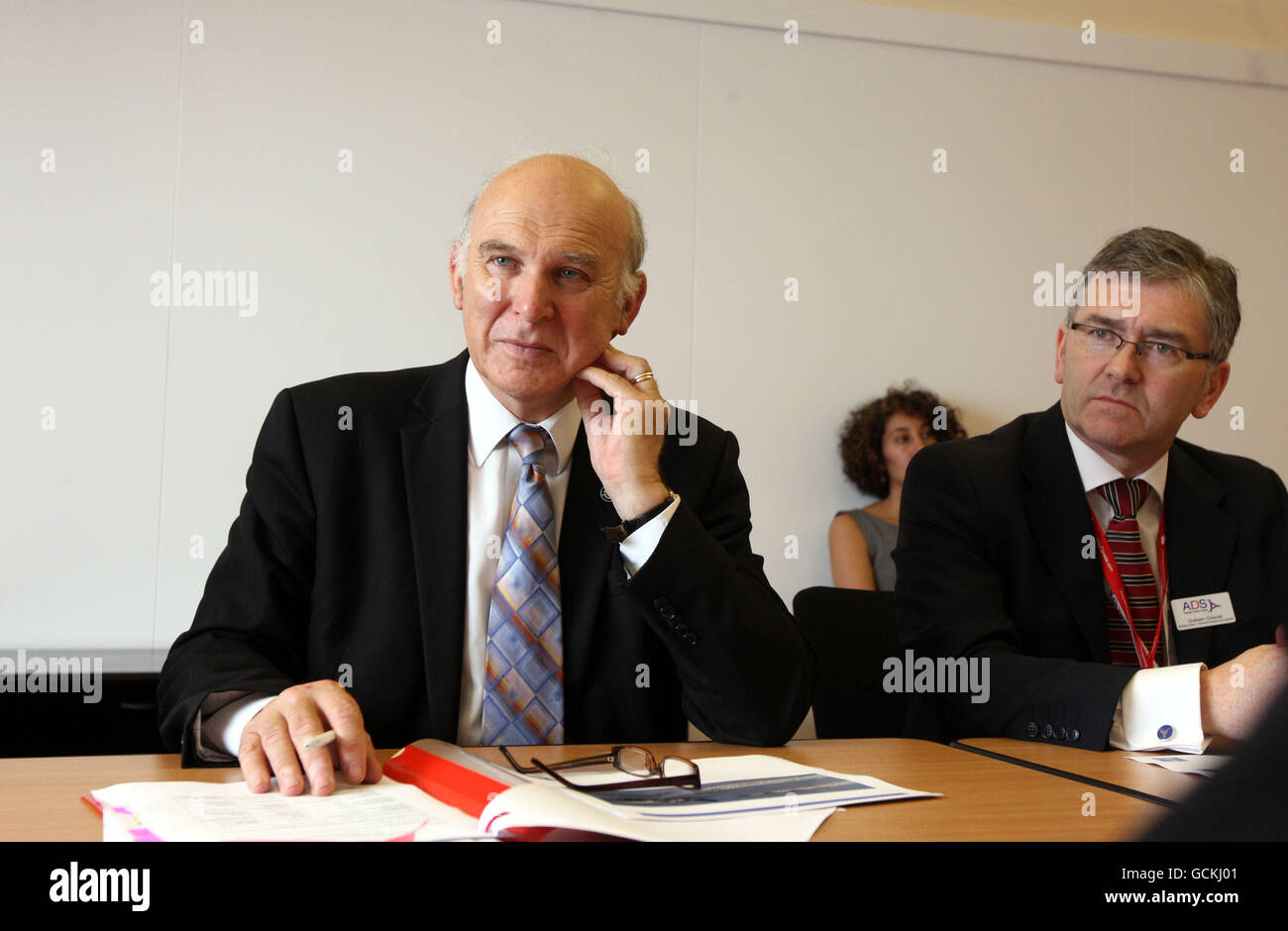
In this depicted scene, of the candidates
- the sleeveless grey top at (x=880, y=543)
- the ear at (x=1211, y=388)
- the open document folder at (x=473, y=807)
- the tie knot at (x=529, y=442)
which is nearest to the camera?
the open document folder at (x=473, y=807)

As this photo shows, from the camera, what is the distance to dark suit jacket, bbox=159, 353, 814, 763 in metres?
1.80

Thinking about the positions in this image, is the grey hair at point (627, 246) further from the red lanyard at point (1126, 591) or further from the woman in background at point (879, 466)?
the woman in background at point (879, 466)

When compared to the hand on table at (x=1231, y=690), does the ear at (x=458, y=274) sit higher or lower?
higher

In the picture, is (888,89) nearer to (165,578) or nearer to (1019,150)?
(1019,150)

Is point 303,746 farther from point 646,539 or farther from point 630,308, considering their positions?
point 630,308

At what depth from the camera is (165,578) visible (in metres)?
4.39

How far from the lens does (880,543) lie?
4.85 meters

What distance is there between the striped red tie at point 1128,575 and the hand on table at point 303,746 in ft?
4.89

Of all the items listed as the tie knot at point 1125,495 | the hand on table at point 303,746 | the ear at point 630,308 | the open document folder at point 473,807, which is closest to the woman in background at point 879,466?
the tie knot at point 1125,495

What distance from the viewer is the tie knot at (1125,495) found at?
7.67 ft

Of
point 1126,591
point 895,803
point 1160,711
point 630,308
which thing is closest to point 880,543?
point 1126,591

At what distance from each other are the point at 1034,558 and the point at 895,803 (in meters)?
1.06
